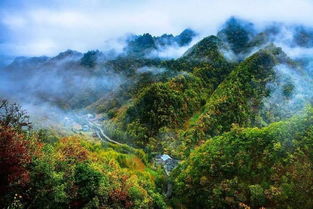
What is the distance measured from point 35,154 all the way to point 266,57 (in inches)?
5458

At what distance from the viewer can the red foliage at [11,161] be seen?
2548cm

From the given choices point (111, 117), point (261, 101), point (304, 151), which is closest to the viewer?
point (304, 151)

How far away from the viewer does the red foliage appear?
2548 cm

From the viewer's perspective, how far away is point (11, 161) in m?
25.8

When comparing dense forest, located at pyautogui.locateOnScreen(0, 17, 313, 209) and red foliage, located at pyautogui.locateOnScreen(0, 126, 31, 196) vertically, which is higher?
red foliage, located at pyautogui.locateOnScreen(0, 126, 31, 196)

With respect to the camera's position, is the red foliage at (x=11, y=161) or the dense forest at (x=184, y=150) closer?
the red foliage at (x=11, y=161)

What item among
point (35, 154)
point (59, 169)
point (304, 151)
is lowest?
point (304, 151)

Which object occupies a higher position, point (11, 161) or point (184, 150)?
point (11, 161)

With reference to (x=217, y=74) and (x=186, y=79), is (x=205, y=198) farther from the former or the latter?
(x=217, y=74)

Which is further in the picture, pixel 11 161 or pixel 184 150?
pixel 184 150

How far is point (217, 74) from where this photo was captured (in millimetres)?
176625

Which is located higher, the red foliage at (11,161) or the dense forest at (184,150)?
the red foliage at (11,161)

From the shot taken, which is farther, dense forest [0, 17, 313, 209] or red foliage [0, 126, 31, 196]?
dense forest [0, 17, 313, 209]

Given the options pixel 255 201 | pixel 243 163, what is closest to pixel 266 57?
pixel 243 163
